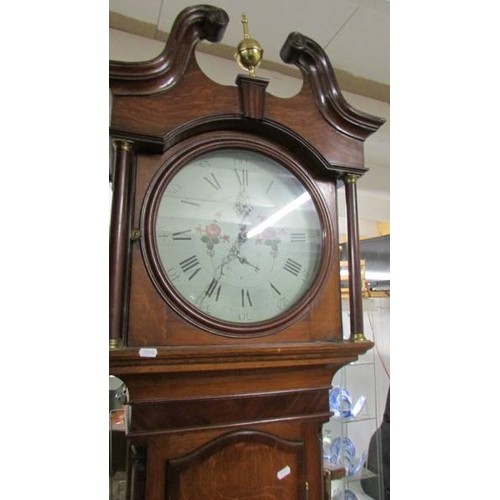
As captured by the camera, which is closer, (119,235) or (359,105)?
(119,235)

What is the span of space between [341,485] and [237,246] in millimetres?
1077

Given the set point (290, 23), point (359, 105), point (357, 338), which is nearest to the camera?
point (357, 338)

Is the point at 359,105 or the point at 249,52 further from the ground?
the point at 359,105

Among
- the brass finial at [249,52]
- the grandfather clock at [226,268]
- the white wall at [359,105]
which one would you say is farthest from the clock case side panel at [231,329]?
the white wall at [359,105]

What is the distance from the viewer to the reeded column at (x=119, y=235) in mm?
508

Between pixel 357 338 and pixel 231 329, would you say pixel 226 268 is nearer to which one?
pixel 231 329

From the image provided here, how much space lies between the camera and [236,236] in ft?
1.97

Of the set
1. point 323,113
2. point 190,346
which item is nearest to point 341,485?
point 190,346

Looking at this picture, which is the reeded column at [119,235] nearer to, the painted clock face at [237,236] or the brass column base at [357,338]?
the painted clock face at [237,236]

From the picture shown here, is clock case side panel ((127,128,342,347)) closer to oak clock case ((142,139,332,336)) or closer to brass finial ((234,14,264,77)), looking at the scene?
oak clock case ((142,139,332,336))

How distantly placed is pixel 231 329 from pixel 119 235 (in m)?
0.22

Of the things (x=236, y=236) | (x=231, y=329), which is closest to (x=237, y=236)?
(x=236, y=236)

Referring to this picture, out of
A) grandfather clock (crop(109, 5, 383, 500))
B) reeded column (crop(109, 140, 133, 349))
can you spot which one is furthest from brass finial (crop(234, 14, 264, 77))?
reeded column (crop(109, 140, 133, 349))
